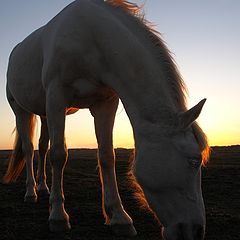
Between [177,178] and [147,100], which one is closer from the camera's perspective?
[177,178]

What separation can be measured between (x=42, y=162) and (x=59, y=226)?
341 cm

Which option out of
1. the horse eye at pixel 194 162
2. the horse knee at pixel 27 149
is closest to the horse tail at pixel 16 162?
the horse knee at pixel 27 149

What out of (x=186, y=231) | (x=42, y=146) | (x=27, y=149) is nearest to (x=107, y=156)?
(x=186, y=231)

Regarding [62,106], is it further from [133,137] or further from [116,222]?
[116,222]

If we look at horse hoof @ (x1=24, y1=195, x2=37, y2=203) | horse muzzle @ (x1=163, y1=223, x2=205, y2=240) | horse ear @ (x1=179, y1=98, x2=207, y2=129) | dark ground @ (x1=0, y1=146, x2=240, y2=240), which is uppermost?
horse ear @ (x1=179, y1=98, x2=207, y2=129)

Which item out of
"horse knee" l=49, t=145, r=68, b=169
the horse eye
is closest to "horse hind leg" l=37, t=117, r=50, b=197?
"horse knee" l=49, t=145, r=68, b=169

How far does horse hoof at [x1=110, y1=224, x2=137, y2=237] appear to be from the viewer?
398cm

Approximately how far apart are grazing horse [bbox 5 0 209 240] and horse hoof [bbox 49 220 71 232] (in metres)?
0.01

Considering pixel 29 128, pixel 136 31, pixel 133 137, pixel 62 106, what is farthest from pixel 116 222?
pixel 29 128

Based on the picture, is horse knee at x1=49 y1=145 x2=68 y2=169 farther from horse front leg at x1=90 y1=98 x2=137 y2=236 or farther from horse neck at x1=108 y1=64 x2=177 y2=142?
horse neck at x1=108 y1=64 x2=177 y2=142

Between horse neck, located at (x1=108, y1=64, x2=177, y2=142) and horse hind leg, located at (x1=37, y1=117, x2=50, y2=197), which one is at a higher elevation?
horse neck, located at (x1=108, y1=64, x2=177, y2=142)

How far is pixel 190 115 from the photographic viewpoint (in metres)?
2.94

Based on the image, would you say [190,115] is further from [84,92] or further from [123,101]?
[84,92]

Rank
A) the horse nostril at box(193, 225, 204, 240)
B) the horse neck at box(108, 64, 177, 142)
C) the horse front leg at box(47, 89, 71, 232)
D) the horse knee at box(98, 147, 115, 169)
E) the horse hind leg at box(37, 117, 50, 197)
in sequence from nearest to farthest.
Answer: the horse nostril at box(193, 225, 204, 240) → the horse neck at box(108, 64, 177, 142) → the horse front leg at box(47, 89, 71, 232) → the horse knee at box(98, 147, 115, 169) → the horse hind leg at box(37, 117, 50, 197)
